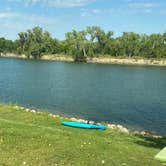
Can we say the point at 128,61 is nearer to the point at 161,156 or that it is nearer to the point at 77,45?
the point at 77,45

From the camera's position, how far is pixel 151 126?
82.4ft

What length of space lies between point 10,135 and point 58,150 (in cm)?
205

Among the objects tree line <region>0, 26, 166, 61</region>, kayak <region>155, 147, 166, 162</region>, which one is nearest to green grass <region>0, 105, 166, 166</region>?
kayak <region>155, 147, 166, 162</region>

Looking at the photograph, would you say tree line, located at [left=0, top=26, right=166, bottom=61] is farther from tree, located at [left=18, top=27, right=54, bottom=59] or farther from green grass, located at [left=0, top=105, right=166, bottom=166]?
green grass, located at [left=0, top=105, right=166, bottom=166]

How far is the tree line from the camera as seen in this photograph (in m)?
145

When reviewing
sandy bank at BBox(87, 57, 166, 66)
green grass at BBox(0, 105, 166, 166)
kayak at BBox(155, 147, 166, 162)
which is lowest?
sandy bank at BBox(87, 57, 166, 66)

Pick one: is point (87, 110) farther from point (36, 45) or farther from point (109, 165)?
point (36, 45)

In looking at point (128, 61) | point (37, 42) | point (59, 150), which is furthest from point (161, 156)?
point (37, 42)

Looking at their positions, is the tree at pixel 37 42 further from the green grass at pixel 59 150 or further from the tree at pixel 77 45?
the green grass at pixel 59 150

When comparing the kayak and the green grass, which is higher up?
the kayak

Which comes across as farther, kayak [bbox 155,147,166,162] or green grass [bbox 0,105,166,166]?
green grass [bbox 0,105,166,166]

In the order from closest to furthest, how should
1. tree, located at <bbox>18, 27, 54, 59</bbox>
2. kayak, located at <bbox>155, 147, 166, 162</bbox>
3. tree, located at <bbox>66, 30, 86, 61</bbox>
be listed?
1. kayak, located at <bbox>155, 147, 166, 162</bbox>
2. tree, located at <bbox>66, 30, 86, 61</bbox>
3. tree, located at <bbox>18, 27, 54, 59</bbox>

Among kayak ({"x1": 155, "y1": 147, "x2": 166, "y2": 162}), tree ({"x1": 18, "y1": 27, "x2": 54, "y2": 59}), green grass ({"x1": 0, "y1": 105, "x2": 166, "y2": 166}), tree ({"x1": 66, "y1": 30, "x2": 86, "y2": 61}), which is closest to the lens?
kayak ({"x1": 155, "y1": 147, "x2": 166, "y2": 162})

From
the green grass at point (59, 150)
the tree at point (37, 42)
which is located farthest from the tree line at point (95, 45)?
the green grass at point (59, 150)
